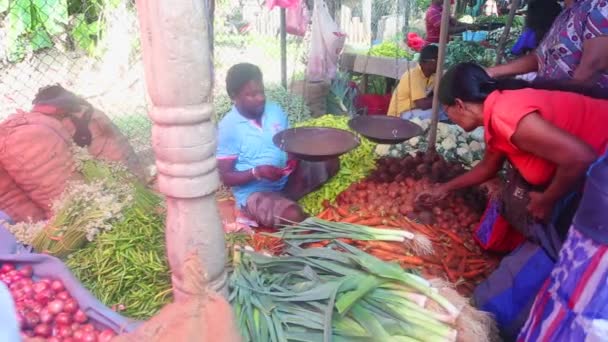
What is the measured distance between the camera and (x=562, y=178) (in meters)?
1.94

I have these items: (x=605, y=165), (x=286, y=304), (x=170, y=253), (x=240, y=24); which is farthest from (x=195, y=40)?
(x=240, y=24)

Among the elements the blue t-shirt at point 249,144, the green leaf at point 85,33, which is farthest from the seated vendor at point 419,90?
the green leaf at point 85,33

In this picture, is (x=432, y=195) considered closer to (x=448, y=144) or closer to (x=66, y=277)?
(x=448, y=144)

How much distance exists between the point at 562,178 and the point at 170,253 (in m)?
1.56

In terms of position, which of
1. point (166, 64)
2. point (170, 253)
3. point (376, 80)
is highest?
point (166, 64)

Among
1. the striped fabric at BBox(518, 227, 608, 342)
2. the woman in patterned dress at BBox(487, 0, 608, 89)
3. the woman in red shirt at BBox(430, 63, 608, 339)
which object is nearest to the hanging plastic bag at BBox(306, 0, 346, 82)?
the woman in patterned dress at BBox(487, 0, 608, 89)

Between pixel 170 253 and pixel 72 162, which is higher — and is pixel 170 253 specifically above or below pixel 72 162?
above

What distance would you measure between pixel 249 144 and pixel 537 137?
6.40 feet

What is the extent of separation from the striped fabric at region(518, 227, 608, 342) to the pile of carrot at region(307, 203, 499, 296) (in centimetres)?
64

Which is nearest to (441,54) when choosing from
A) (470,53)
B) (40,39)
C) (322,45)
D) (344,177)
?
(344,177)

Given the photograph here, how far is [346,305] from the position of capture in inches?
67.2

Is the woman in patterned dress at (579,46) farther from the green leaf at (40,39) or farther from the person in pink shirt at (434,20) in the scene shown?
the green leaf at (40,39)

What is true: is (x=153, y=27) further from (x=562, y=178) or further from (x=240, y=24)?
(x=240, y=24)

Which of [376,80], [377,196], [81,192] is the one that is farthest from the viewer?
[376,80]
